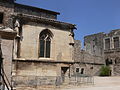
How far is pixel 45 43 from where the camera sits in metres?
16.3

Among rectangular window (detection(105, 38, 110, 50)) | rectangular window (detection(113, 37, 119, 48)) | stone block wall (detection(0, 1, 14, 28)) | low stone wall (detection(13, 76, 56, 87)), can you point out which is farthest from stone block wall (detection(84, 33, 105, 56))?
low stone wall (detection(13, 76, 56, 87))

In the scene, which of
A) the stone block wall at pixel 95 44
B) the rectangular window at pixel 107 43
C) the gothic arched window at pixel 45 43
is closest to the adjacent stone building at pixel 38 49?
the gothic arched window at pixel 45 43

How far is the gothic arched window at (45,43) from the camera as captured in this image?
16.2 meters

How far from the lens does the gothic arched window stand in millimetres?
16188

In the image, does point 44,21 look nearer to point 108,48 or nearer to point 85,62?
point 85,62

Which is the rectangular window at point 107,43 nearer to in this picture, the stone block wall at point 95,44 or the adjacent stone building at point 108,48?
the adjacent stone building at point 108,48

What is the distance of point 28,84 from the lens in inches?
519

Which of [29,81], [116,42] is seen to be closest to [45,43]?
[29,81]

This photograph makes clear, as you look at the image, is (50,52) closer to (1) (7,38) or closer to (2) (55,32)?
(2) (55,32)

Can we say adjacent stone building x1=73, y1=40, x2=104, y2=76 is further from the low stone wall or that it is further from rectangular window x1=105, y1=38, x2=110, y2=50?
the low stone wall

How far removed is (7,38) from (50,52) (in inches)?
449

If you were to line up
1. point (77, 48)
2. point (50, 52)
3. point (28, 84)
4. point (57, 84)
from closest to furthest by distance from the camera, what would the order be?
1. point (28, 84)
2. point (57, 84)
3. point (50, 52)
4. point (77, 48)

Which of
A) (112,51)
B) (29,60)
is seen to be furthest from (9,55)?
(112,51)

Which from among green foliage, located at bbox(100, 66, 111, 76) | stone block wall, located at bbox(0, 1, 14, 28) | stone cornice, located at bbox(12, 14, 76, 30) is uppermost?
stone block wall, located at bbox(0, 1, 14, 28)
